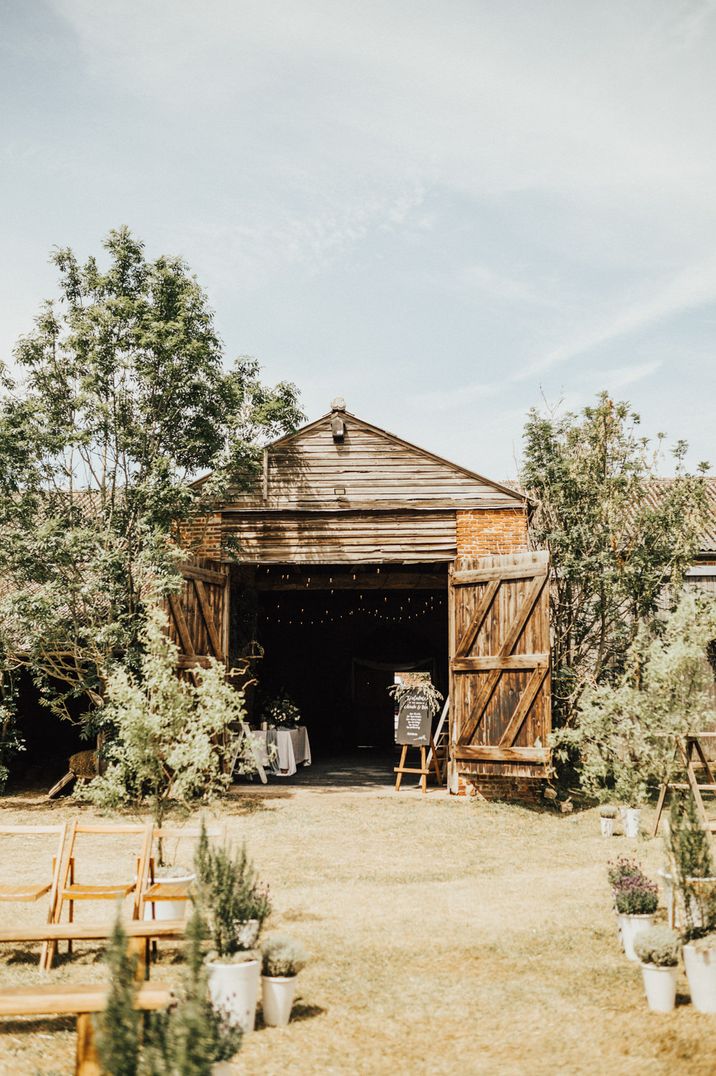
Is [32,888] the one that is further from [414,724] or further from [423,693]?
[423,693]

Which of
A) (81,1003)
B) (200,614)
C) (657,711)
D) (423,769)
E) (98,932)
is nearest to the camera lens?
(81,1003)

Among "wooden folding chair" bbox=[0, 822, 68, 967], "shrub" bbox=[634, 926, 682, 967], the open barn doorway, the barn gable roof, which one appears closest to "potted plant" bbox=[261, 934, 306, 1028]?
"wooden folding chair" bbox=[0, 822, 68, 967]

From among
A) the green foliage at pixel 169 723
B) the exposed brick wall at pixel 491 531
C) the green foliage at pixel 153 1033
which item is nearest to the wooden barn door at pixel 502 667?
the exposed brick wall at pixel 491 531

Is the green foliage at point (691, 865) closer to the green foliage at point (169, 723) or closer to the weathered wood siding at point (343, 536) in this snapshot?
the green foliage at point (169, 723)

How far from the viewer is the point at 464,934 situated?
20.5ft

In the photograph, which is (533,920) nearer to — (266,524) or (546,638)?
(546,638)

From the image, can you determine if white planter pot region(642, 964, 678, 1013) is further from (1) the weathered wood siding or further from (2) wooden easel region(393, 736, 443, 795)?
(1) the weathered wood siding

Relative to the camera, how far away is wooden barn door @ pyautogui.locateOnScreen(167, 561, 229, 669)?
11.6m

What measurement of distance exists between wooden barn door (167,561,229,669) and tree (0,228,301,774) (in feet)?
1.56

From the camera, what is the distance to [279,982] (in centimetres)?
455

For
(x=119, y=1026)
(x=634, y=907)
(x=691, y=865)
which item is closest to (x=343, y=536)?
(x=634, y=907)

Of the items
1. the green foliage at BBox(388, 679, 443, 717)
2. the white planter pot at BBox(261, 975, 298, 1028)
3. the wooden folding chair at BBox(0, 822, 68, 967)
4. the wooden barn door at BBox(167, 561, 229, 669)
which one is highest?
the wooden barn door at BBox(167, 561, 229, 669)

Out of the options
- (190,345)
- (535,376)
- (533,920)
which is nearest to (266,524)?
(190,345)

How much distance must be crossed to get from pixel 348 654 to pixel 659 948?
18.2m
